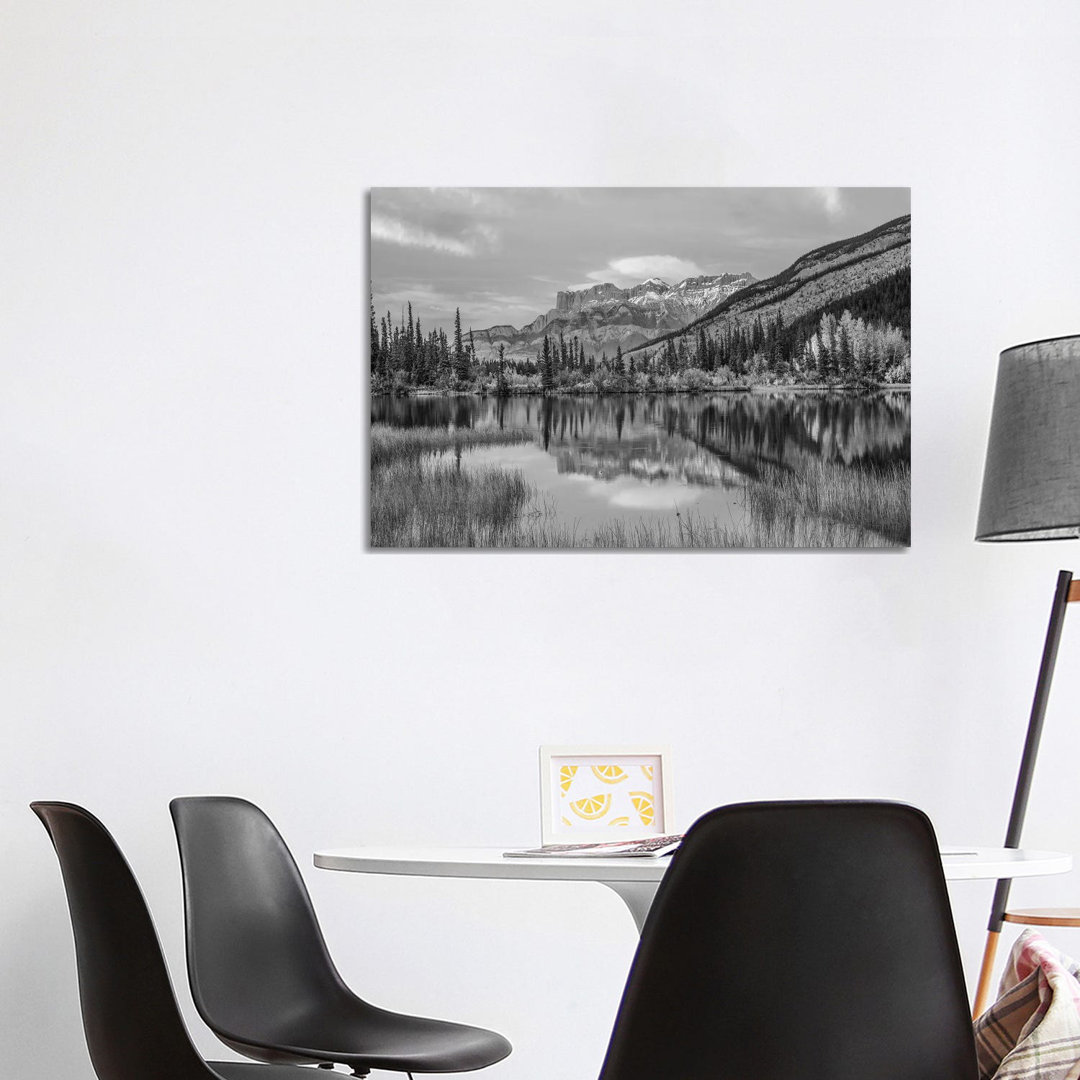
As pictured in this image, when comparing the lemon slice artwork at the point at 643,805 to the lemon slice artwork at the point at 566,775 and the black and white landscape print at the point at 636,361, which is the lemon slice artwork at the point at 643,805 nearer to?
the lemon slice artwork at the point at 566,775

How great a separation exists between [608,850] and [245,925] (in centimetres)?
85

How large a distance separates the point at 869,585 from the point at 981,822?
1.90 ft

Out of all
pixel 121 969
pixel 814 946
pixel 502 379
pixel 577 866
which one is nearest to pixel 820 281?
pixel 502 379

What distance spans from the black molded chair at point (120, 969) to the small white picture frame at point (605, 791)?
2.08 feet

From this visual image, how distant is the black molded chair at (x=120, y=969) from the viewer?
5.58 feet

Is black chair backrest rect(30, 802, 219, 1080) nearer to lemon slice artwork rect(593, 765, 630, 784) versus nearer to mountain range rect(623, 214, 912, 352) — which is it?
lemon slice artwork rect(593, 765, 630, 784)

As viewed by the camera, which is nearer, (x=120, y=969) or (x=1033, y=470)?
(x=120, y=969)

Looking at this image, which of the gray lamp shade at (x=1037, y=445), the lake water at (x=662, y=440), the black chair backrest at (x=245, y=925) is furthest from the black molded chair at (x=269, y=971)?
the gray lamp shade at (x=1037, y=445)

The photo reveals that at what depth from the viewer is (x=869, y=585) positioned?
2932 mm

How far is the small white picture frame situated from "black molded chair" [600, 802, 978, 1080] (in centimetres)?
71

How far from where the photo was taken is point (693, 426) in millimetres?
2980

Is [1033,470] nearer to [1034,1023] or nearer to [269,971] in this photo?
[1034,1023]

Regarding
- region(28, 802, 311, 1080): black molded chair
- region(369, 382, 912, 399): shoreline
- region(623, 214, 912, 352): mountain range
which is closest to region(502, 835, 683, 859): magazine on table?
region(28, 802, 311, 1080): black molded chair

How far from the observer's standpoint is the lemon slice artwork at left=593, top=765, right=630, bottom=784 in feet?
6.90
